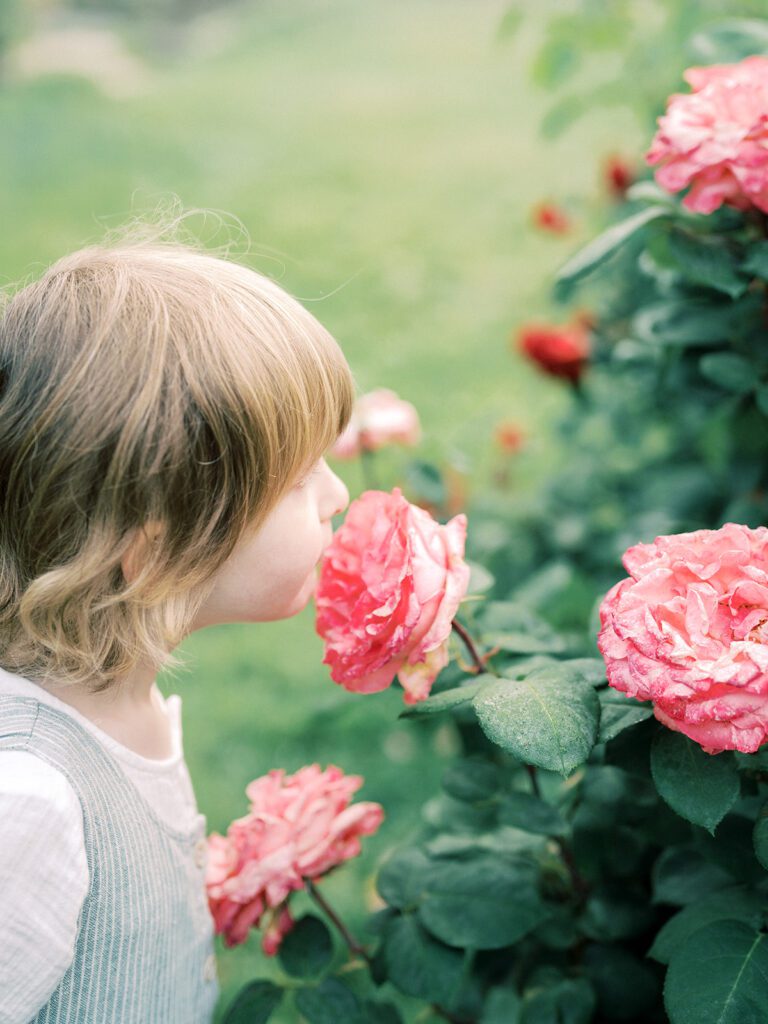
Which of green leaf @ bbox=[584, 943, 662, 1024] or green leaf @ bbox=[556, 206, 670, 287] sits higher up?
green leaf @ bbox=[556, 206, 670, 287]

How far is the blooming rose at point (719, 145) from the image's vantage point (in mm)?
1120

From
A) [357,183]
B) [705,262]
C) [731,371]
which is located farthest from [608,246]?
[357,183]

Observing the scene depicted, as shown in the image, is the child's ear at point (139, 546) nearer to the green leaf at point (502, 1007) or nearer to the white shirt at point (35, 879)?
the white shirt at point (35, 879)

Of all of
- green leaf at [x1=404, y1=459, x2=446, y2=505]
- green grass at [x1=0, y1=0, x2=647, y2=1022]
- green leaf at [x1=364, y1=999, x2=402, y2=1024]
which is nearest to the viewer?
green leaf at [x1=364, y1=999, x2=402, y2=1024]

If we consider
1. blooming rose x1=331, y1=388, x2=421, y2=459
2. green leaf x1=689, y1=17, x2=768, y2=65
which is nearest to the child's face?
blooming rose x1=331, y1=388, x2=421, y2=459

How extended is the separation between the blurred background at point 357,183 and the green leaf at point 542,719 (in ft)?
1.79

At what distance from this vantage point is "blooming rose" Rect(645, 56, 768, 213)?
1120 millimetres

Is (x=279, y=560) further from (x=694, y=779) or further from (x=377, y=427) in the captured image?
(x=377, y=427)

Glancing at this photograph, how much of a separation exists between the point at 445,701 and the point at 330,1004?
0.41 metres

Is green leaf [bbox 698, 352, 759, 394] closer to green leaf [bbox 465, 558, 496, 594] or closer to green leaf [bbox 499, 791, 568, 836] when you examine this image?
green leaf [bbox 465, 558, 496, 594]

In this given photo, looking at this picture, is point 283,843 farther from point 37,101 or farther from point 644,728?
point 37,101

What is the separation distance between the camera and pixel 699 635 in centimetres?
85

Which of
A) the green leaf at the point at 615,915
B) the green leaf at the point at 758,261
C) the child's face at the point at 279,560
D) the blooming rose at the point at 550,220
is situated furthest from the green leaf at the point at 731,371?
the blooming rose at the point at 550,220

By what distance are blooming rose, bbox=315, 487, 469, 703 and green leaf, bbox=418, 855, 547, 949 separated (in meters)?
0.31
